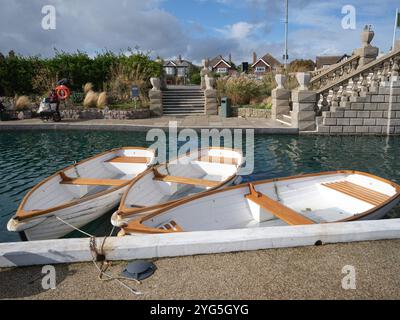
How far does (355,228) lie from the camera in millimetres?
3699

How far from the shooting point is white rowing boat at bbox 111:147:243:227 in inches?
181

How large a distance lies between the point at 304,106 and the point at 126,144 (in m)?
7.65

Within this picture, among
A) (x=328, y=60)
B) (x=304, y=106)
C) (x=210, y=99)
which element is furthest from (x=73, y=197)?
(x=328, y=60)

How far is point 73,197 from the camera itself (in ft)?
19.9

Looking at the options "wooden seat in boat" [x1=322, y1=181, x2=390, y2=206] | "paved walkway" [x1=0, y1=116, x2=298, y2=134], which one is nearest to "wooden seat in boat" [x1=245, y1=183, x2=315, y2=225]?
"wooden seat in boat" [x1=322, y1=181, x2=390, y2=206]

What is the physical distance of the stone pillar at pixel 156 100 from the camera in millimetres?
17844

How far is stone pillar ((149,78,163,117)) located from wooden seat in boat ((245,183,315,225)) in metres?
13.7

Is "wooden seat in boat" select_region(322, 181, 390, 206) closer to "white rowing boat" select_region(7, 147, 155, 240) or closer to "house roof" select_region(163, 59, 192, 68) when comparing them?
"white rowing boat" select_region(7, 147, 155, 240)

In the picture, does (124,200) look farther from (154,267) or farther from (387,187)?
(387,187)

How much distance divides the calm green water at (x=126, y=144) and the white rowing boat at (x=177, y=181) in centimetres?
95

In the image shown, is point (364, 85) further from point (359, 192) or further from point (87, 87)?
point (87, 87)

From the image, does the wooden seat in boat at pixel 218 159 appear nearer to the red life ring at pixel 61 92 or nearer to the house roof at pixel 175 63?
the red life ring at pixel 61 92

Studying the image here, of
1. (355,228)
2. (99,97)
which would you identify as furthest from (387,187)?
(99,97)

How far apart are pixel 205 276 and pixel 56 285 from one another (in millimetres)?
1448
